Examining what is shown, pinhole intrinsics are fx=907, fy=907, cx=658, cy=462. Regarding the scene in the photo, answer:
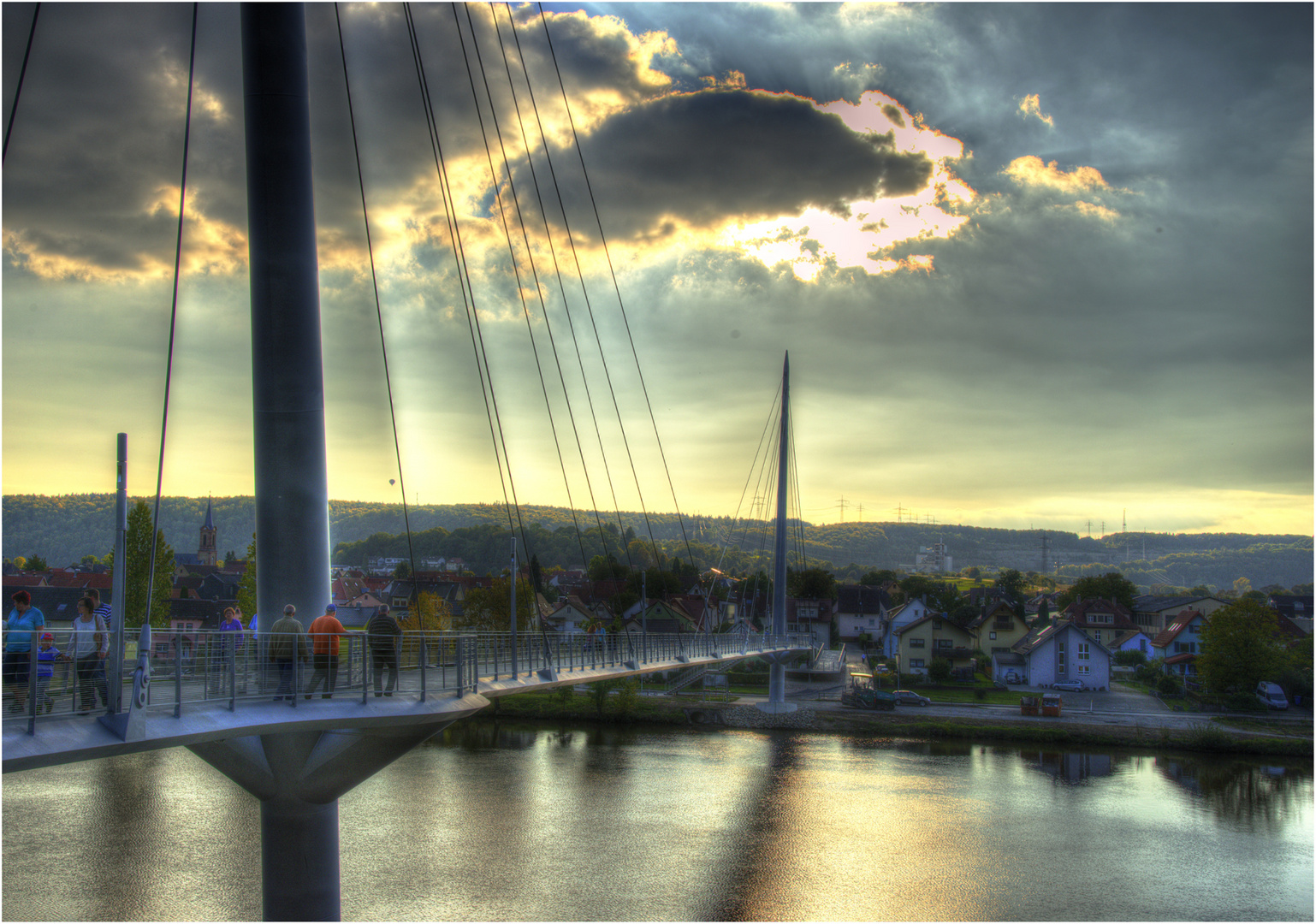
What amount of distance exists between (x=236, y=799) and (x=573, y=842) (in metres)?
10.4

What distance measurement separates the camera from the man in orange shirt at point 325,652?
8305mm

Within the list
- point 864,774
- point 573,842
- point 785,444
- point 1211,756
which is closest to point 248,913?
point 573,842

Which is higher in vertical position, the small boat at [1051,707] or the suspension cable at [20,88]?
the suspension cable at [20,88]

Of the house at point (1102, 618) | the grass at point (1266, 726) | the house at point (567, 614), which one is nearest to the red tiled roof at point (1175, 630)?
the house at point (1102, 618)

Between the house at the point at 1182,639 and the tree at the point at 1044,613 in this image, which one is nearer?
the house at the point at 1182,639

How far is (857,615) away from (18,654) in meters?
63.5

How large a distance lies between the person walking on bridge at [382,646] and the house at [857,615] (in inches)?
2281

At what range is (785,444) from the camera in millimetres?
48875

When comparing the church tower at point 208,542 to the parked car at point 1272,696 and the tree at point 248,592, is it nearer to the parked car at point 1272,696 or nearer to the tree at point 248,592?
the tree at point 248,592

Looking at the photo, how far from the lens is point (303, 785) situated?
9453mm

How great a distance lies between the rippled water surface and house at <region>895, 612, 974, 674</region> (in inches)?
639

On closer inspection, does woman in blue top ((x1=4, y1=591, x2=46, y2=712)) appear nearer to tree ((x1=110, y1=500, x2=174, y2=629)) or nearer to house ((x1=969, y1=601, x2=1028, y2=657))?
tree ((x1=110, y1=500, x2=174, y2=629))

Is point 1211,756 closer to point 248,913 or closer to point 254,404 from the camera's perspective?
point 248,913

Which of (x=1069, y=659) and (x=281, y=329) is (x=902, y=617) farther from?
(x=281, y=329)
